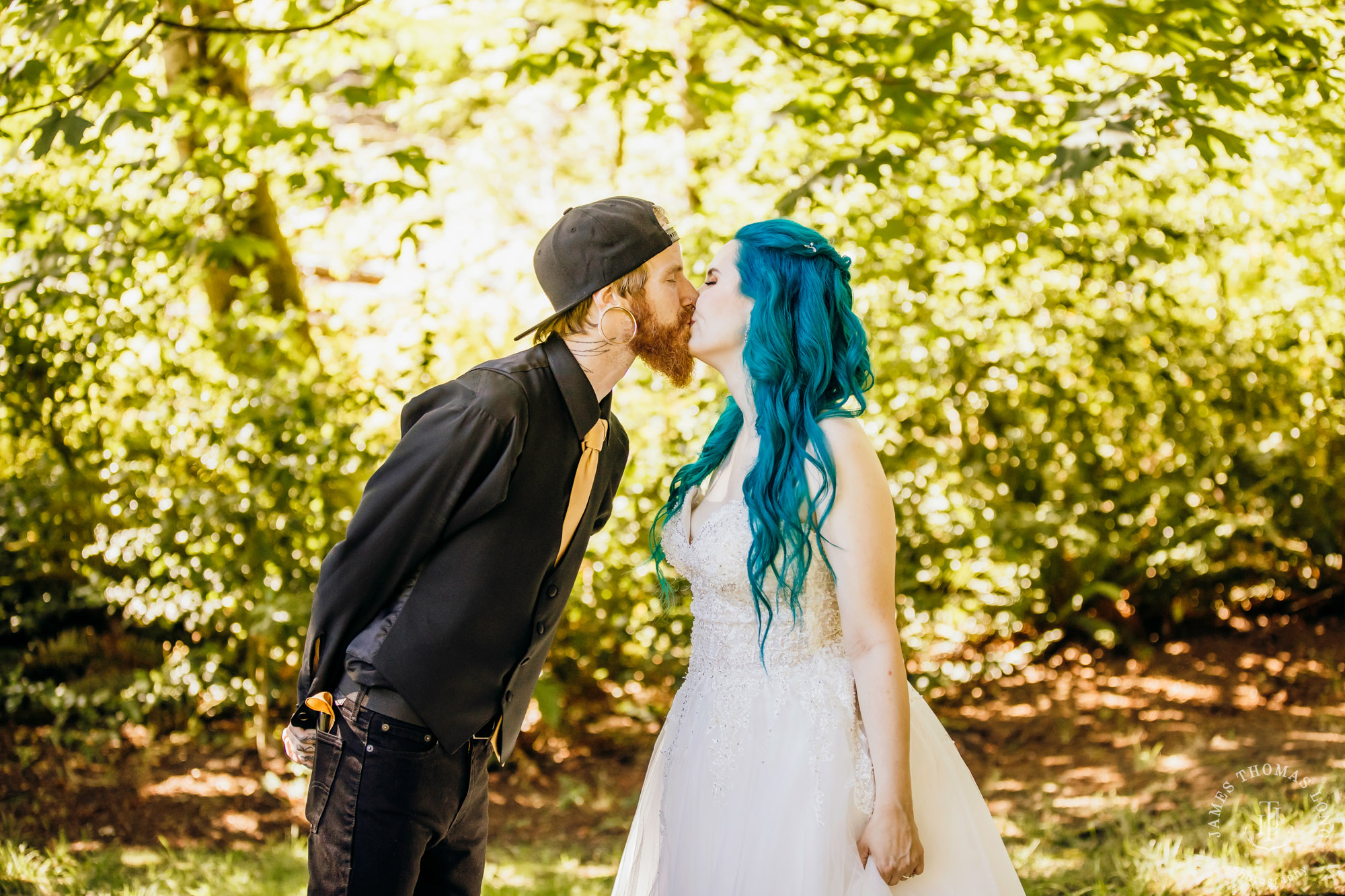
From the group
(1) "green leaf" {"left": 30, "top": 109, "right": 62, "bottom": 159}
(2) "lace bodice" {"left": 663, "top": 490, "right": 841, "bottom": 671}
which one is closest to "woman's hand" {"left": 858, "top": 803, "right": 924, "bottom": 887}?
(2) "lace bodice" {"left": 663, "top": 490, "right": 841, "bottom": 671}

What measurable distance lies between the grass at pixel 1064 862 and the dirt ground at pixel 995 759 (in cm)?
17

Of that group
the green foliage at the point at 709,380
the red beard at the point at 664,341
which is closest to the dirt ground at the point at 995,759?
the green foliage at the point at 709,380

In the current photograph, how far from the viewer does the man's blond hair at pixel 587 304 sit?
226 centimetres

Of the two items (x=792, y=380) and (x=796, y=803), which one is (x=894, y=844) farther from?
(x=792, y=380)

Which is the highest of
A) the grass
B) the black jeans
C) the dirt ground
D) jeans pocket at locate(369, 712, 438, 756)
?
jeans pocket at locate(369, 712, 438, 756)

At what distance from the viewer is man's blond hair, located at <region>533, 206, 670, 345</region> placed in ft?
7.43

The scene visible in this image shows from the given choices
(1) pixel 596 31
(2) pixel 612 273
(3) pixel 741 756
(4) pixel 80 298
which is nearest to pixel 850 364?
(2) pixel 612 273

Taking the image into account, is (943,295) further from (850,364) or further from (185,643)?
(185,643)

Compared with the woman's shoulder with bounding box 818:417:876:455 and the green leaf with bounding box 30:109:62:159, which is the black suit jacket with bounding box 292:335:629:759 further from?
the green leaf with bounding box 30:109:62:159

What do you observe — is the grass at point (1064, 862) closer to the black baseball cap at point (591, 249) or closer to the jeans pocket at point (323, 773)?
the jeans pocket at point (323, 773)

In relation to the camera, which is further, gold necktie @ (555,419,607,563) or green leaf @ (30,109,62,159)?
green leaf @ (30,109,62,159)

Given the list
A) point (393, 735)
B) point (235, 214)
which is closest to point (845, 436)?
point (393, 735)

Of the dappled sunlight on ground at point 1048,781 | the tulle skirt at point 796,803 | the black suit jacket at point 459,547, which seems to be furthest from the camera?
the dappled sunlight on ground at point 1048,781

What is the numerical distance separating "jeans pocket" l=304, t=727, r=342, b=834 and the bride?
2.57 feet
